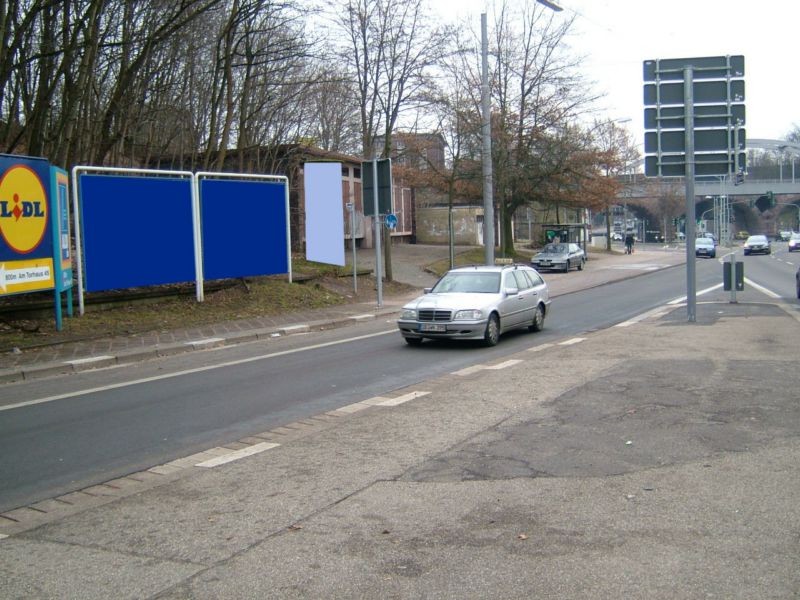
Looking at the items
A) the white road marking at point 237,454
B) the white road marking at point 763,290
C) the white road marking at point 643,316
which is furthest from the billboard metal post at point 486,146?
the white road marking at point 237,454

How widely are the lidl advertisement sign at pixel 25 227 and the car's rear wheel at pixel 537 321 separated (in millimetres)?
9623

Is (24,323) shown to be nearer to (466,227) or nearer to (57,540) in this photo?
(57,540)

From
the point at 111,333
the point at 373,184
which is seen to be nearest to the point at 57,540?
the point at 111,333

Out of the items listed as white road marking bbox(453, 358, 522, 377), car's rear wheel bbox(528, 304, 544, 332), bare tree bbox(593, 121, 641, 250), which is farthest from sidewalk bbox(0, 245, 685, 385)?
bare tree bbox(593, 121, 641, 250)

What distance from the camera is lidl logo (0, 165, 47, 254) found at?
1360 centimetres

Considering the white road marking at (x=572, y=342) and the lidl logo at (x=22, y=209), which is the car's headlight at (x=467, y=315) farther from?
the lidl logo at (x=22, y=209)

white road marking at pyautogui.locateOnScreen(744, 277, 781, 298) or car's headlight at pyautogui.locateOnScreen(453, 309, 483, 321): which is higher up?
car's headlight at pyautogui.locateOnScreen(453, 309, 483, 321)

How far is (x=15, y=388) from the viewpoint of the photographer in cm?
1089

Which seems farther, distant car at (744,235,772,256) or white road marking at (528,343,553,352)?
distant car at (744,235,772,256)

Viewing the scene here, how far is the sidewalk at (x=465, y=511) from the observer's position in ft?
13.7

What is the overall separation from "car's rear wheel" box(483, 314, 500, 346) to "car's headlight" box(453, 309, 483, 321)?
288 mm

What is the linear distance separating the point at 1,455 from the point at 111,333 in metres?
8.50

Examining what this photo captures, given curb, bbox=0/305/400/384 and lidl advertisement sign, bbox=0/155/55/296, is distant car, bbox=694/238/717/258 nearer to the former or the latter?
curb, bbox=0/305/400/384

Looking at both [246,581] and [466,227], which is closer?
[246,581]
